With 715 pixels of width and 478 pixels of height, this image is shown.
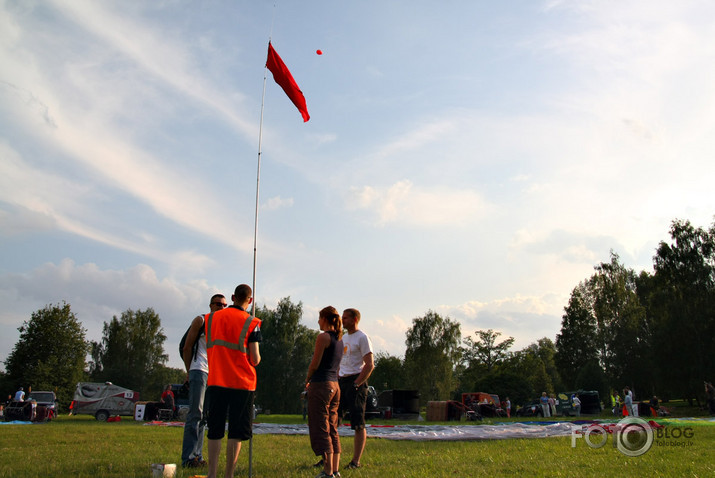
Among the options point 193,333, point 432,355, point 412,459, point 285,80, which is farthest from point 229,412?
point 432,355

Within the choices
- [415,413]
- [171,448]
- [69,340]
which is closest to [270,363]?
[69,340]

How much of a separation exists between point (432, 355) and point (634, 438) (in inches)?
2127

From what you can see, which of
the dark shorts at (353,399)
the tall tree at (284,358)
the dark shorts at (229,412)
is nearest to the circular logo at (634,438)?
the dark shorts at (353,399)

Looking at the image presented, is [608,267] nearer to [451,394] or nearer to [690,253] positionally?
[690,253]

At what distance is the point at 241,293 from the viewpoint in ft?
17.4

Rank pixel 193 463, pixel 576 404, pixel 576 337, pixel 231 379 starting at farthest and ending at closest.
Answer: pixel 576 337, pixel 576 404, pixel 193 463, pixel 231 379

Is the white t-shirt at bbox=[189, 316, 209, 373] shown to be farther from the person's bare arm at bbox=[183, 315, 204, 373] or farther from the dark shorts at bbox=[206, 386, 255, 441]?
the dark shorts at bbox=[206, 386, 255, 441]

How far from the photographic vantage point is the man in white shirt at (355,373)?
21.9 feet

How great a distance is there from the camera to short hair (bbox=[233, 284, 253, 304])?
17.4 ft

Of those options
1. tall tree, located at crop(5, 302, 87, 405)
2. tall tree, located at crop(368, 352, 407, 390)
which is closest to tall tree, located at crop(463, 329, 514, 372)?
tall tree, located at crop(368, 352, 407, 390)

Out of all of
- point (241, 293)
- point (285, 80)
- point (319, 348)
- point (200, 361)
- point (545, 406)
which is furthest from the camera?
point (545, 406)

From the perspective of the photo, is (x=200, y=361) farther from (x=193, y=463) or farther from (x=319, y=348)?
(x=319, y=348)

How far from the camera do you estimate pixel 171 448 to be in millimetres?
8453

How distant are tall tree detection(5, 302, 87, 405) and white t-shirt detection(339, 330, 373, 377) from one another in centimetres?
5061
